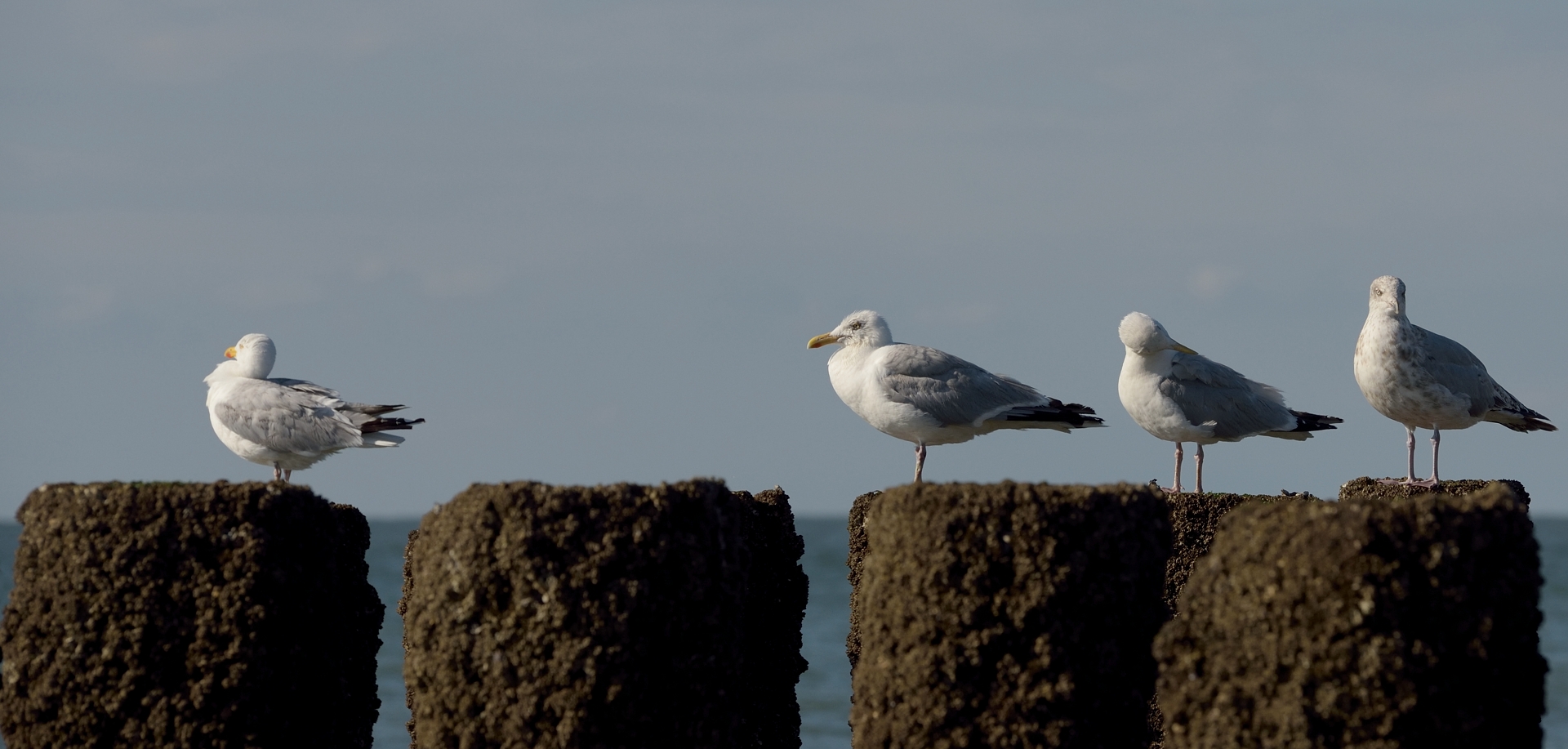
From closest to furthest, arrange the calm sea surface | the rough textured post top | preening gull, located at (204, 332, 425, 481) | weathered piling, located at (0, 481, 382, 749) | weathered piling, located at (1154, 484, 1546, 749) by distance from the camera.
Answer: weathered piling, located at (1154, 484, 1546, 749) < weathered piling, located at (0, 481, 382, 749) < the rough textured post top < preening gull, located at (204, 332, 425, 481) < the calm sea surface

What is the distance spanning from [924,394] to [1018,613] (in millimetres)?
6311

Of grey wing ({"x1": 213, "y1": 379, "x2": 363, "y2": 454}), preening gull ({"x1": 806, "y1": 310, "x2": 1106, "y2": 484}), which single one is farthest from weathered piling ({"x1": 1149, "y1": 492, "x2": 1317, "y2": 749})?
grey wing ({"x1": 213, "y1": 379, "x2": 363, "y2": 454})

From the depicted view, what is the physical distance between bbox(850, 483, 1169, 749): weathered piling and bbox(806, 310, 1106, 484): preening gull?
5.94 metres

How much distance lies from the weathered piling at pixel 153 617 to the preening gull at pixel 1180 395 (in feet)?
28.6

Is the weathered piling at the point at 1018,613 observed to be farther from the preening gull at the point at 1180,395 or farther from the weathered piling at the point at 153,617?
the preening gull at the point at 1180,395

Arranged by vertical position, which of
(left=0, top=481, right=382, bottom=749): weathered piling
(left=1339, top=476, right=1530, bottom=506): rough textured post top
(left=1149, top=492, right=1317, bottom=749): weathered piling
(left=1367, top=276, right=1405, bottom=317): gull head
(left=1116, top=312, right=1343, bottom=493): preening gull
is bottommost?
(left=0, top=481, right=382, bottom=749): weathered piling

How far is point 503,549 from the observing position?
26.7 ft

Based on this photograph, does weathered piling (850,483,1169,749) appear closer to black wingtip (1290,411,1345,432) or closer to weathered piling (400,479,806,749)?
weathered piling (400,479,806,749)

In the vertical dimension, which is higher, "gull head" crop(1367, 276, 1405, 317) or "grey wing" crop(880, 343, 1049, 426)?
"gull head" crop(1367, 276, 1405, 317)

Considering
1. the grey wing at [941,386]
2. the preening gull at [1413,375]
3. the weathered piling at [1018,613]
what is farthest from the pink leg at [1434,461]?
the weathered piling at [1018,613]

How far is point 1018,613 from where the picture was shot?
314 inches

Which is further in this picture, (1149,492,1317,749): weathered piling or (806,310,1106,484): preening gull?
(806,310,1106,484): preening gull

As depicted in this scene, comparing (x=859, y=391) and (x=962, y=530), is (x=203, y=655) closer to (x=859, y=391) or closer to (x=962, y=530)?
(x=962, y=530)

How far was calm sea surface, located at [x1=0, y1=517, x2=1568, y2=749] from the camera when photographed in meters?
35.8
